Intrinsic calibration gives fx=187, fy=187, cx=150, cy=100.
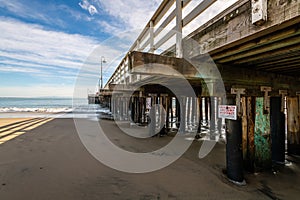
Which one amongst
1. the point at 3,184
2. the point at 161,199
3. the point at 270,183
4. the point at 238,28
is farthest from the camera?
the point at 270,183

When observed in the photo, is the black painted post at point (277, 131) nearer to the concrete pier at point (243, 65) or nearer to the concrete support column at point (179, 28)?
the concrete pier at point (243, 65)

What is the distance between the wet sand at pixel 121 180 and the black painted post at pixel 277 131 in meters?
0.39

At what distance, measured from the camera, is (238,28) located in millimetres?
2234

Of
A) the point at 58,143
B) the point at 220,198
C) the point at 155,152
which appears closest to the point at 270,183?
the point at 220,198

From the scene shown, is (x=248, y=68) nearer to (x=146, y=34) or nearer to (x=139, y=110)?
(x=146, y=34)

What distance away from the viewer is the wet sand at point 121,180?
311 cm

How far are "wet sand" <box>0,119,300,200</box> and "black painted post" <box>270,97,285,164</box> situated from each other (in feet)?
1.28

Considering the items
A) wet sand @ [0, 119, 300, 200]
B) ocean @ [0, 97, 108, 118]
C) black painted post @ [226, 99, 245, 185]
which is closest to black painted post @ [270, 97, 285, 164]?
wet sand @ [0, 119, 300, 200]

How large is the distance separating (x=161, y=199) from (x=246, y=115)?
2.53m

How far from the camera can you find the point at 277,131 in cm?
498

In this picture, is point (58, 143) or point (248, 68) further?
point (58, 143)

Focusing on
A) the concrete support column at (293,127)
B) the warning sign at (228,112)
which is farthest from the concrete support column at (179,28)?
the concrete support column at (293,127)

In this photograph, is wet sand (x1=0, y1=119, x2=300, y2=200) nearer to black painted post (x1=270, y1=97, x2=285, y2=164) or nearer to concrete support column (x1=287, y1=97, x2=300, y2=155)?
black painted post (x1=270, y1=97, x2=285, y2=164)

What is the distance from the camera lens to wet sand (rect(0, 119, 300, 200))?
311 centimetres
